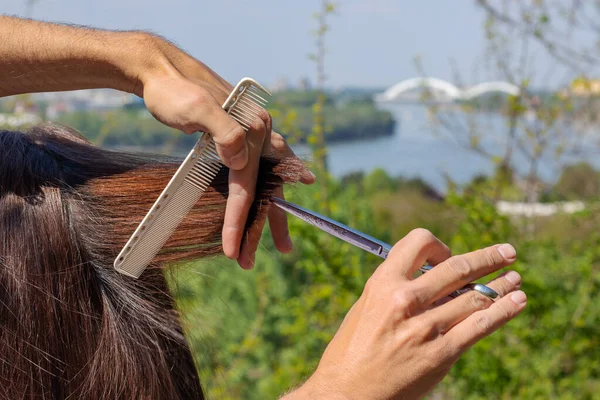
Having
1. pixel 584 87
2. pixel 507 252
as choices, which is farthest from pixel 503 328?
pixel 507 252

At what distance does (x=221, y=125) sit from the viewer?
1.12 metres

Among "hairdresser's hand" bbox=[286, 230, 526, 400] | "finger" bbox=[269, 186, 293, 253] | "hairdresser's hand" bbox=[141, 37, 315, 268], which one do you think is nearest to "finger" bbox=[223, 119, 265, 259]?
"hairdresser's hand" bbox=[141, 37, 315, 268]

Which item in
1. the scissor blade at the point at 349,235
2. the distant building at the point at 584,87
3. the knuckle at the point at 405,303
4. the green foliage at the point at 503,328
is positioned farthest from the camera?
the distant building at the point at 584,87

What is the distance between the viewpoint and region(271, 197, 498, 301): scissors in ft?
3.61

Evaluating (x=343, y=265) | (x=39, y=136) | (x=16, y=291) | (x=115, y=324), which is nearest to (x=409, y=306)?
(x=115, y=324)

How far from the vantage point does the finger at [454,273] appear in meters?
1.06

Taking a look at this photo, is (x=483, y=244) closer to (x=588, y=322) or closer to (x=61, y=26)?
(x=588, y=322)

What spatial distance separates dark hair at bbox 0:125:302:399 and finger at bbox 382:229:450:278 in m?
0.25

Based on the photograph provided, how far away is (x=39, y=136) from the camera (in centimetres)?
138

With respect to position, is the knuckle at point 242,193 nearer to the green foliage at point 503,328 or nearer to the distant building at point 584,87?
the green foliage at point 503,328

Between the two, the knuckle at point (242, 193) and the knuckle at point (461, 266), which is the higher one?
the knuckle at point (242, 193)

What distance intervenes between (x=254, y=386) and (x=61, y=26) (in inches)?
134

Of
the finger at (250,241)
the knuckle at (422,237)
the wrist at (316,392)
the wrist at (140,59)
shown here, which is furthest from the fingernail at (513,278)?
the wrist at (140,59)

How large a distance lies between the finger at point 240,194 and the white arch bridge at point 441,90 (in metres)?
3.59
